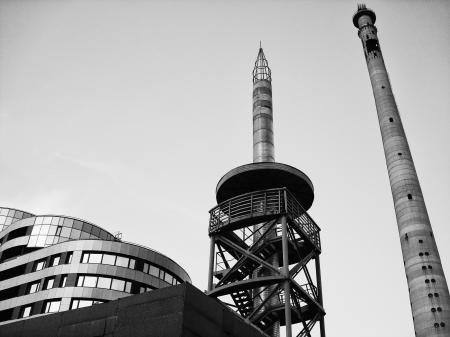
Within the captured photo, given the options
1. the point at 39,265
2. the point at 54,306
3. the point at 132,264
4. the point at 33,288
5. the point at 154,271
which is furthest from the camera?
the point at 154,271

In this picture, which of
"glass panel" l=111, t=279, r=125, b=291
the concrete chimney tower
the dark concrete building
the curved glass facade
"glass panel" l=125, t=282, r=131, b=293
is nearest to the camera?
the dark concrete building

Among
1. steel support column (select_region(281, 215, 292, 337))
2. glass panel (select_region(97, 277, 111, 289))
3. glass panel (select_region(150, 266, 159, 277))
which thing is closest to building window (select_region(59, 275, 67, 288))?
glass panel (select_region(97, 277, 111, 289))

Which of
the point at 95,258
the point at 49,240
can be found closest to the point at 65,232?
the point at 49,240

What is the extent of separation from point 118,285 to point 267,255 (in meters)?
32.5

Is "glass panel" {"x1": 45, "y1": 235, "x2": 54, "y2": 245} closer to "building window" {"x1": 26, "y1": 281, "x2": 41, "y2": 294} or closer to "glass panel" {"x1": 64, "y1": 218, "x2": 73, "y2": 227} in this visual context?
"glass panel" {"x1": 64, "y1": 218, "x2": 73, "y2": 227}

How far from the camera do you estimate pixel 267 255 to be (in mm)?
28516

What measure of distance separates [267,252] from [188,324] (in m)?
17.6

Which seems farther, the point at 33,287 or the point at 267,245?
the point at 33,287

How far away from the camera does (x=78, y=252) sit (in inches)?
2274

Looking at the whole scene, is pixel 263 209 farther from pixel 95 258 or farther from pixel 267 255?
pixel 95 258

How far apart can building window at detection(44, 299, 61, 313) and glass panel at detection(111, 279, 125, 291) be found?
605cm

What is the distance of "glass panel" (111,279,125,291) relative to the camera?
5583cm

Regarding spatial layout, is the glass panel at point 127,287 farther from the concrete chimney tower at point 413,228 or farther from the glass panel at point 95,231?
the concrete chimney tower at point 413,228

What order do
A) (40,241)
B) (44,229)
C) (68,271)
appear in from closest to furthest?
(68,271)
(40,241)
(44,229)
